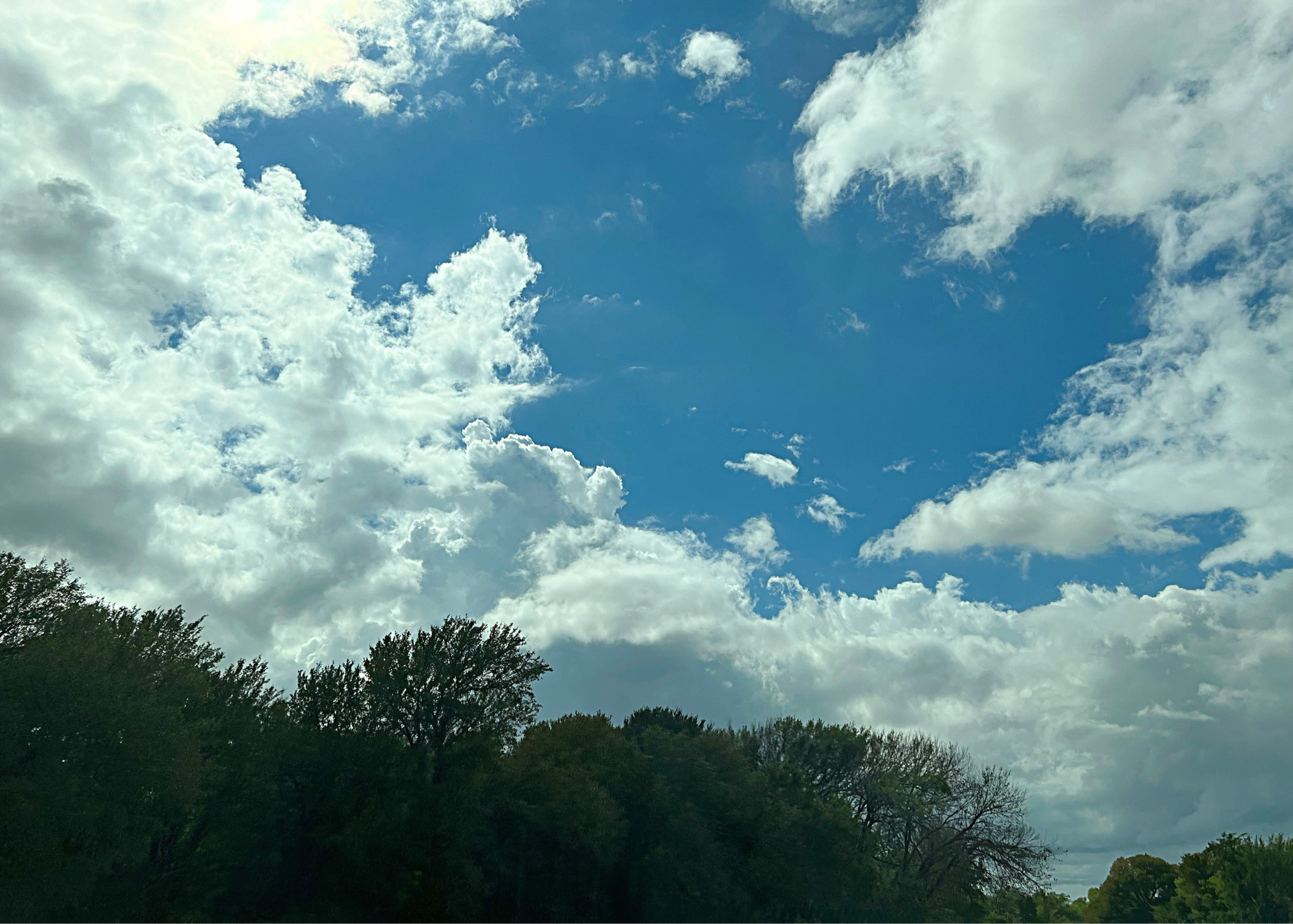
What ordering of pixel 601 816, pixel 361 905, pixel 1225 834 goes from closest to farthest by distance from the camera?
pixel 361 905 < pixel 601 816 < pixel 1225 834

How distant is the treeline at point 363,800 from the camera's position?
37156mm

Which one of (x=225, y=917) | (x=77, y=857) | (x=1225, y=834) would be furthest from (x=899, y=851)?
(x=77, y=857)

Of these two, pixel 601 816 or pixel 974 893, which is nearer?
pixel 601 816

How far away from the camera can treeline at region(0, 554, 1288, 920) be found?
37.2m

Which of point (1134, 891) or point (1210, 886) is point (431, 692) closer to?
point (1210, 886)

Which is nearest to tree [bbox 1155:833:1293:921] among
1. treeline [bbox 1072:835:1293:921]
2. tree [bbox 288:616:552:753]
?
treeline [bbox 1072:835:1293:921]

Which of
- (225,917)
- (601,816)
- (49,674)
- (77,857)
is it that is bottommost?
(225,917)

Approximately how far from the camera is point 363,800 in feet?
145

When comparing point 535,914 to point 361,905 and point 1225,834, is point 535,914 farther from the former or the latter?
point 1225,834

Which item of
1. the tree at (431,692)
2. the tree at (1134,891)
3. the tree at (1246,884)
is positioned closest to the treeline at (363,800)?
the tree at (431,692)

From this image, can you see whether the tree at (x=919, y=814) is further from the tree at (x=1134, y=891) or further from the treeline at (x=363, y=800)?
the tree at (x=1134, y=891)

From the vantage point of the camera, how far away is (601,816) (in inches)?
1964

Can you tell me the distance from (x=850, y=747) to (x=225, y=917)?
55.7 metres

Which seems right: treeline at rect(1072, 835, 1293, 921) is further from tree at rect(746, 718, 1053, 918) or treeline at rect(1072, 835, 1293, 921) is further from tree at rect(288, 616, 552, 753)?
tree at rect(288, 616, 552, 753)
